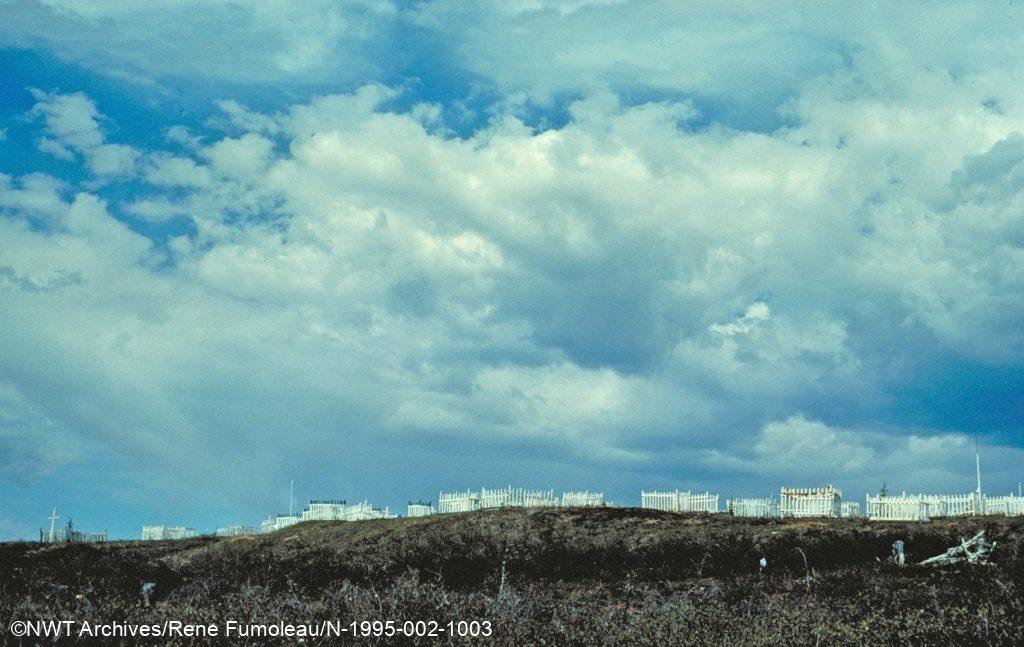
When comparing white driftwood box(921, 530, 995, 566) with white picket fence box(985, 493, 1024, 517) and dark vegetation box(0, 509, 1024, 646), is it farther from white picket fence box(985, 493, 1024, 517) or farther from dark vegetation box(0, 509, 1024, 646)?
white picket fence box(985, 493, 1024, 517)

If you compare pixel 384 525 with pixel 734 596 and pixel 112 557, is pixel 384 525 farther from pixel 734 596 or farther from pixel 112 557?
pixel 734 596

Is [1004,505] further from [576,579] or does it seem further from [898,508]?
[576,579]

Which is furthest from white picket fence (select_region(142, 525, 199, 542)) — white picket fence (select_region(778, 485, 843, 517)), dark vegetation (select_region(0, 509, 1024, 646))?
white picket fence (select_region(778, 485, 843, 517))

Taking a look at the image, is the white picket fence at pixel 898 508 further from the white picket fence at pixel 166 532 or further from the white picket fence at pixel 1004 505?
the white picket fence at pixel 166 532

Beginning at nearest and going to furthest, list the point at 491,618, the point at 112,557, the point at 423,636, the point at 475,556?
the point at 423,636, the point at 491,618, the point at 475,556, the point at 112,557

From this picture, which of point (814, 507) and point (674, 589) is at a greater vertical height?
point (814, 507)

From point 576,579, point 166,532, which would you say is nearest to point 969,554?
point 576,579

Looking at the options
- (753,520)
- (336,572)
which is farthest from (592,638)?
(753,520)

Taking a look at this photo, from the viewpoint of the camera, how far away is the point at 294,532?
45500 mm

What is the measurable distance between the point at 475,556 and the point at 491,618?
1819cm

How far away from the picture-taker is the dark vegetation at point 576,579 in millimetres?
14211

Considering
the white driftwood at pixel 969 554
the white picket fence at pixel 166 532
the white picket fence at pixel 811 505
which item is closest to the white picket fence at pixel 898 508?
the white picket fence at pixel 811 505

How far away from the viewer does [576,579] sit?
2758 centimetres

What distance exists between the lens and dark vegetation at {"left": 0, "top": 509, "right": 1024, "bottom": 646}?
559 inches
